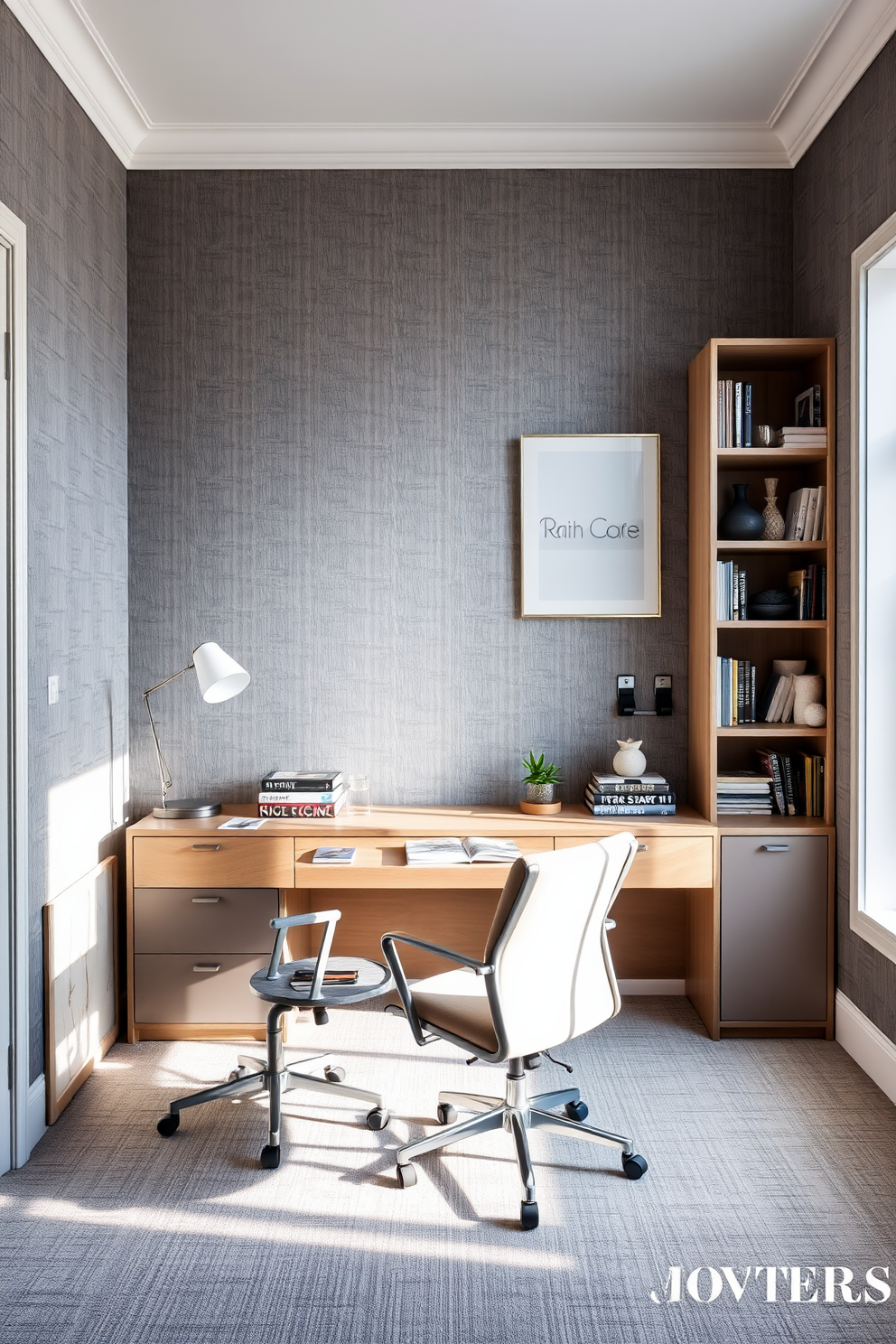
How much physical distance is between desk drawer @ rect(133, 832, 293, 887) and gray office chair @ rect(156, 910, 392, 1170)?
1.43ft

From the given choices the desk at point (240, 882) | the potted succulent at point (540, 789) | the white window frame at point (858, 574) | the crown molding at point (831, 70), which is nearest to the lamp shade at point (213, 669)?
the desk at point (240, 882)

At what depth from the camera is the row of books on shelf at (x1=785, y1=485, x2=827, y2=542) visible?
10.1ft

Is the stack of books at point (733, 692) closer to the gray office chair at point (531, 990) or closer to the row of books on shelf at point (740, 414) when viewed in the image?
the row of books on shelf at point (740, 414)

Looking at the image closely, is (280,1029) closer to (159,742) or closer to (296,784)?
(296,784)

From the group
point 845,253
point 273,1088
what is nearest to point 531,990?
point 273,1088

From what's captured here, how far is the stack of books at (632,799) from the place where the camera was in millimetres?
3182

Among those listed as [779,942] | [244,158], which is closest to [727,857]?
[779,942]

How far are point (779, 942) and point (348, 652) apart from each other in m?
1.77

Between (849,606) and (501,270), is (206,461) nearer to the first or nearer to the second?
(501,270)

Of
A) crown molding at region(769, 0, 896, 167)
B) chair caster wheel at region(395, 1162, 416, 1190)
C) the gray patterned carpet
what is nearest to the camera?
the gray patterned carpet

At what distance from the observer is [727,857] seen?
119 inches

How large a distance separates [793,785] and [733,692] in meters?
0.38

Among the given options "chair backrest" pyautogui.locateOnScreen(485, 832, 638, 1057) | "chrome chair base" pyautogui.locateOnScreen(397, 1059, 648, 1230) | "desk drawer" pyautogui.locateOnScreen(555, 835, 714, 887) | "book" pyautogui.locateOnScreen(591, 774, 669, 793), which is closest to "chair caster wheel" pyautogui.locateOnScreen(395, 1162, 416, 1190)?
"chrome chair base" pyautogui.locateOnScreen(397, 1059, 648, 1230)

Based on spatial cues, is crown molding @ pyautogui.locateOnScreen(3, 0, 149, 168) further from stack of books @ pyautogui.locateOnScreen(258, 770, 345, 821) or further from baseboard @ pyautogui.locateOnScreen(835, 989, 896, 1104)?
baseboard @ pyautogui.locateOnScreen(835, 989, 896, 1104)
